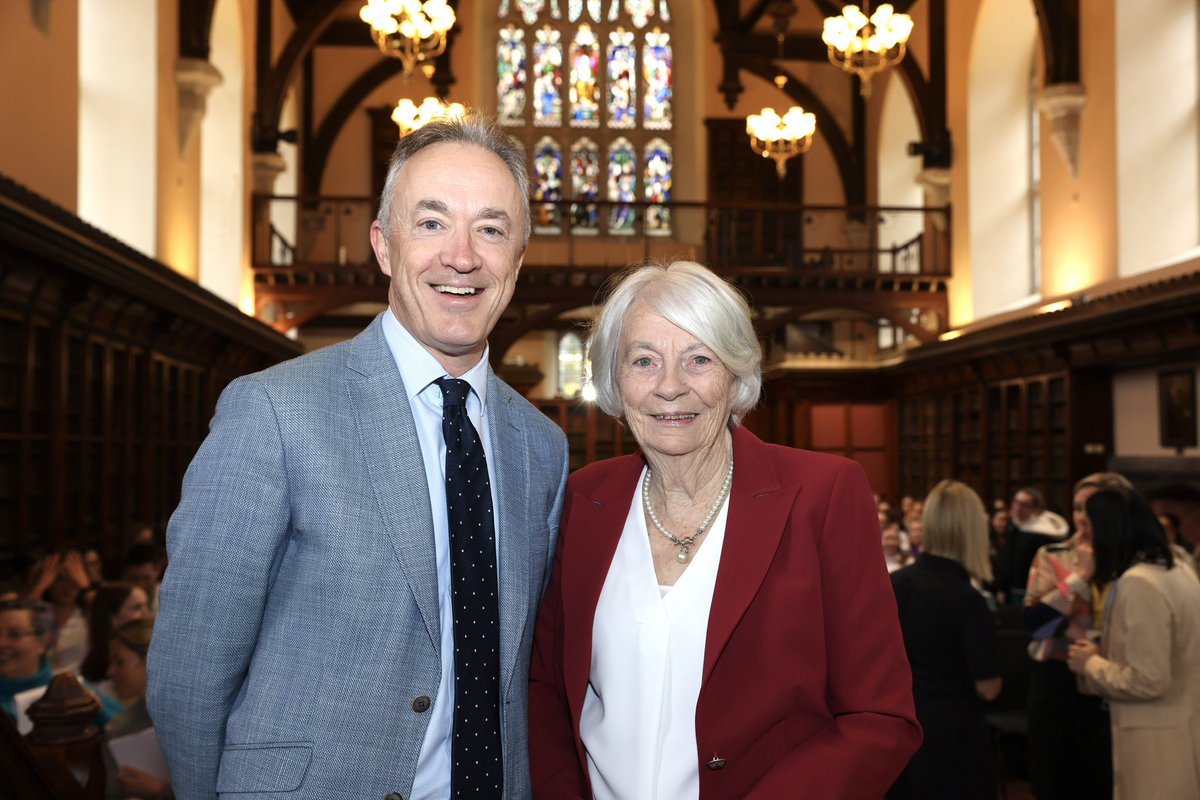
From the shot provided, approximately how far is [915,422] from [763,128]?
5.30 m

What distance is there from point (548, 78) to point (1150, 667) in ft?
63.0

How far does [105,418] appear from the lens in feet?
28.9

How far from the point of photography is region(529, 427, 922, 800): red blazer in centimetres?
187

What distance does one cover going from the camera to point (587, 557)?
6.86ft

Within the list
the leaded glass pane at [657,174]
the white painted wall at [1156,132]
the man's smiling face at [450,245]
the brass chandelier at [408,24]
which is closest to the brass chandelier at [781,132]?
the white painted wall at [1156,132]

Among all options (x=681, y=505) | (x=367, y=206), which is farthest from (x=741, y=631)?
(x=367, y=206)

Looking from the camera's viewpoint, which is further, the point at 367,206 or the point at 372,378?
the point at 367,206

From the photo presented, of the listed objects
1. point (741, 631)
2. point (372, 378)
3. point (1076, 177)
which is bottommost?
point (741, 631)

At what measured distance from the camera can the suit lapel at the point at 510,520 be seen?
1866 millimetres

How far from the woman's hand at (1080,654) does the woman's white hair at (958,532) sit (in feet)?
1.45

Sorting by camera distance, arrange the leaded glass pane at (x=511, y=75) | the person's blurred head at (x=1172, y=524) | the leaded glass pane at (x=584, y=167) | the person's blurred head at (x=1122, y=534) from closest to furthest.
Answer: the person's blurred head at (x=1122, y=534) → the person's blurred head at (x=1172, y=524) → the leaded glass pane at (x=511, y=75) → the leaded glass pane at (x=584, y=167)

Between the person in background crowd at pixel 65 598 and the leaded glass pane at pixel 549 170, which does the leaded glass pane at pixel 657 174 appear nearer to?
the leaded glass pane at pixel 549 170

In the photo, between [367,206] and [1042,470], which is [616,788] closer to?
[1042,470]

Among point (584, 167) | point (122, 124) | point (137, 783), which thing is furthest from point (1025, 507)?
point (584, 167)
